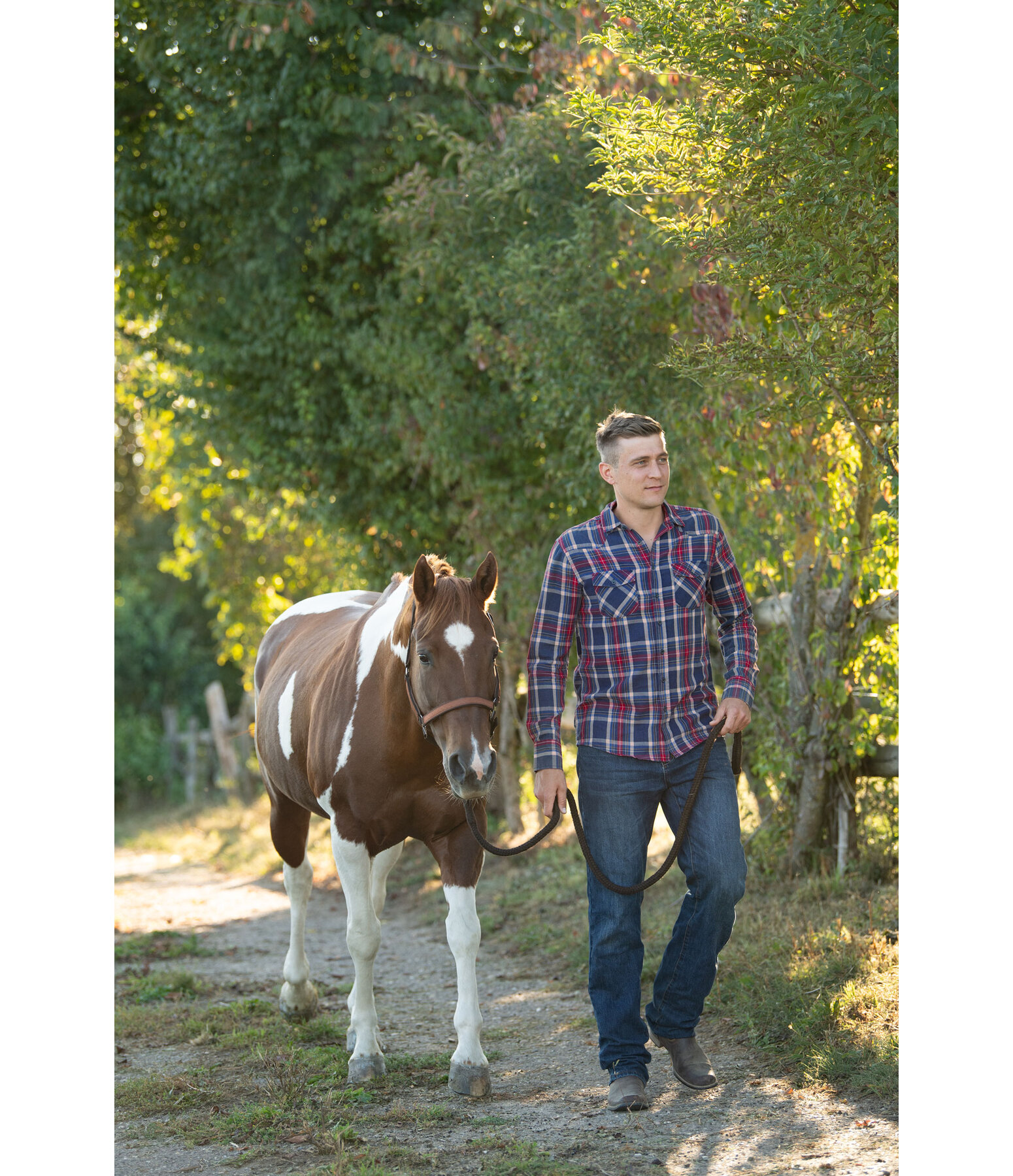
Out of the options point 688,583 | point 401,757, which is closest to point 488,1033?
point 401,757

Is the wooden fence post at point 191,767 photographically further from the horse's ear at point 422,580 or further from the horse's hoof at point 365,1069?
the horse's ear at point 422,580

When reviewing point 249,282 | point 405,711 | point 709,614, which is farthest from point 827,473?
point 249,282

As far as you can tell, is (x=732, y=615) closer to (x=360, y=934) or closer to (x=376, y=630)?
(x=376, y=630)

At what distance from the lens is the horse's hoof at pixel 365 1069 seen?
3945 millimetres

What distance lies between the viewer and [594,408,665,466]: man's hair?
141 inches

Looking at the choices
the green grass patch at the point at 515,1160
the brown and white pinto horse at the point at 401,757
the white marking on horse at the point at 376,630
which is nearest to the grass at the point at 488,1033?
the green grass patch at the point at 515,1160

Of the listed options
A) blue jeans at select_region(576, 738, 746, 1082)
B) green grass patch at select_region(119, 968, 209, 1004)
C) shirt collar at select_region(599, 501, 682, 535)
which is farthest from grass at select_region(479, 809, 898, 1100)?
shirt collar at select_region(599, 501, 682, 535)

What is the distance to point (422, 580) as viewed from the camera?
3.59m

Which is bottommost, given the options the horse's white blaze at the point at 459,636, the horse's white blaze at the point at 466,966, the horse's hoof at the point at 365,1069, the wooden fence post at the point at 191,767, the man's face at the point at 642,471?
the wooden fence post at the point at 191,767

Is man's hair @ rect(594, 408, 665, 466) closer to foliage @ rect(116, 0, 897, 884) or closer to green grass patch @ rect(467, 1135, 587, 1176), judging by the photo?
foliage @ rect(116, 0, 897, 884)

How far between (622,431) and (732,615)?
0.72 m

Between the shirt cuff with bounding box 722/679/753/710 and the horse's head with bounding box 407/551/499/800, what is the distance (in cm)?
73

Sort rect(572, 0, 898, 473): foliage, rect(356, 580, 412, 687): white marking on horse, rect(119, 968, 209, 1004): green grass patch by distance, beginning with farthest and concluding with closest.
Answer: rect(119, 968, 209, 1004): green grass patch < rect(356, 580, 412, 687): white marking on horse < rect(572, 0, 898, 473): foliage
